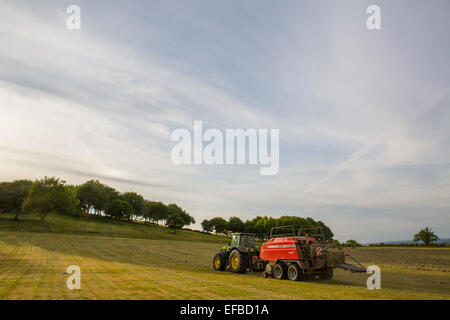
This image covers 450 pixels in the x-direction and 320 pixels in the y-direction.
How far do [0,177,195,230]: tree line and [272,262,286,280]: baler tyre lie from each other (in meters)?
60.2

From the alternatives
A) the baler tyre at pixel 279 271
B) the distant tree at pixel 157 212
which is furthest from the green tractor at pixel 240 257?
the distant tree at pixel 157 212

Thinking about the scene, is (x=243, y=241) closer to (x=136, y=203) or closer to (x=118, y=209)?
(x=118, y=209)

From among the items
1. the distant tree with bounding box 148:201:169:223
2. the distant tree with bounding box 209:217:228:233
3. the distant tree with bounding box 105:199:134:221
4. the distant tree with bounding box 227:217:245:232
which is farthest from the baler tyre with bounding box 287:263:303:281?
the distant tree with bounding box 209:217:228:233

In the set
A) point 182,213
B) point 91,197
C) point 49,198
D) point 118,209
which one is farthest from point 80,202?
point 182,213

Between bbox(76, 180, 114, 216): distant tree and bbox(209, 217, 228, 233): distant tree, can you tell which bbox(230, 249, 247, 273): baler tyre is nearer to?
bbox(76, 180, 114, 216): distant tree

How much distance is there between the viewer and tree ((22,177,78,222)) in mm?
59281

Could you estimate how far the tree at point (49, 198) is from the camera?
5928 centimetres

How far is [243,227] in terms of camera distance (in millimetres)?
121750

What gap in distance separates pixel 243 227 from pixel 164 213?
116ft

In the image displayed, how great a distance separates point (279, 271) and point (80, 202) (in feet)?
318

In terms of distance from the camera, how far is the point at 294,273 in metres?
13.8

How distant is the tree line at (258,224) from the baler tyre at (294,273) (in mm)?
89601
